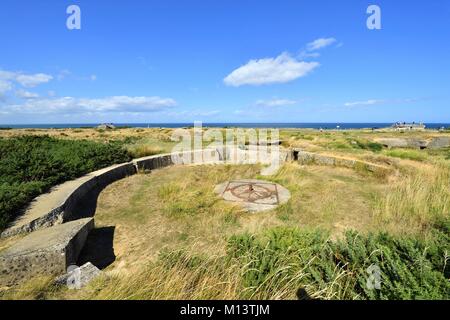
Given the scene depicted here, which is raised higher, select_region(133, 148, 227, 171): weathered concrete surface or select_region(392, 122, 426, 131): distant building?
select_region(392, 122, 426, 131): distant building

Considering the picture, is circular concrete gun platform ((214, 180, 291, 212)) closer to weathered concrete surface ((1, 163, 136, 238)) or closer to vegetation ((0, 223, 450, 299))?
vegetation ((0, 223, 450, 299))

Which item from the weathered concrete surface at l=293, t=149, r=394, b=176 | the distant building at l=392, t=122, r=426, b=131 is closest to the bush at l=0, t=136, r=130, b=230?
the weathered concrete surface at l=293, t=149, r=394, b=176

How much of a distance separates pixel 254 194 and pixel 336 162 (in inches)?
213

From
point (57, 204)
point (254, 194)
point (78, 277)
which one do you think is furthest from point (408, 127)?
point (78, 277)

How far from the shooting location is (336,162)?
10.7 m

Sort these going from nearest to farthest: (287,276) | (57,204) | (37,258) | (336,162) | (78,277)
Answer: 1. (287,276)
2. (78,277)
3. (37,258)
4. (57,204)
5. (336,162)

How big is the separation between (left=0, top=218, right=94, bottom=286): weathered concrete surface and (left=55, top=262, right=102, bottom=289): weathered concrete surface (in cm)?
30

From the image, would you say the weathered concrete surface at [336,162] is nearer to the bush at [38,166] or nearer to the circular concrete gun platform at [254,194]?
the circular concrete gun platform at [254,194]

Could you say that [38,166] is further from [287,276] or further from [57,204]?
[287,276]

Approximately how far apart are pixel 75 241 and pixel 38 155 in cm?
488

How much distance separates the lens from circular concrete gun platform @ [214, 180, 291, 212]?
6.15 metres

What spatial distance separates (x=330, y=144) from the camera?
1684 cm
